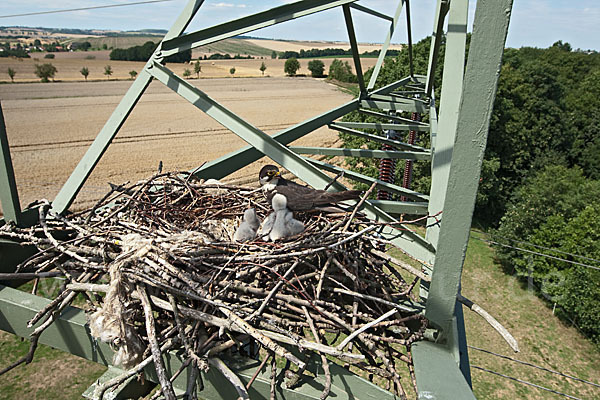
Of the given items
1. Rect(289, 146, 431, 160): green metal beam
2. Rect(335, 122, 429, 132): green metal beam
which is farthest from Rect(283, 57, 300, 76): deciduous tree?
Rect(289, 146, 431, 160): green metal beam

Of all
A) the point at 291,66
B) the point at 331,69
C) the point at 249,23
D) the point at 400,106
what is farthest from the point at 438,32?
the point at 291,66

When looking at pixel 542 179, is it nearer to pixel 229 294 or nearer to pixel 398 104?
pixel 398 104

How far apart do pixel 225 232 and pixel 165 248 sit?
3.21 feet

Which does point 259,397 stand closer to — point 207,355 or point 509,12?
point 207,355

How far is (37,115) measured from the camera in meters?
35.7

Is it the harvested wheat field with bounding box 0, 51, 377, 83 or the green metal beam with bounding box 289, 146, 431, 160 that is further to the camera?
the harvested wheat field with bounding box 0, 51, 377, 83

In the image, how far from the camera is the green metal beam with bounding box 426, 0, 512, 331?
4.98 ft

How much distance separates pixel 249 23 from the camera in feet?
9.84

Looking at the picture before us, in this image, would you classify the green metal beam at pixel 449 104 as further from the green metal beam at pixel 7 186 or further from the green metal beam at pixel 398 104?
the green metal beam at pixel 398 104

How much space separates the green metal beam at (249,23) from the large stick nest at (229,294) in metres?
1.47

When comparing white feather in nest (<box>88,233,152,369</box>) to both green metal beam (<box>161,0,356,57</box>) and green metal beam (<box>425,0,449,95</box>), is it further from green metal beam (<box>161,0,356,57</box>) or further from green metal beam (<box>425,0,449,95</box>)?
green metal beam (<box>425,0,449,95</box>)

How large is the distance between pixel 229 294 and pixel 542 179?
2420cm

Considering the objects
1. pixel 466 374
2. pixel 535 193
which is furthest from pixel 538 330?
pixel 466 374

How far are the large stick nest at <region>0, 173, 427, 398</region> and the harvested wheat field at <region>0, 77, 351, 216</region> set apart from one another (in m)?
17.8
